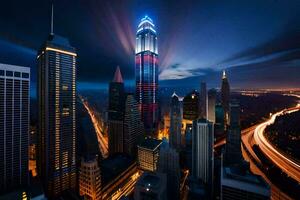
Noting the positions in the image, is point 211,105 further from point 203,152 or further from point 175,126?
point 203,152

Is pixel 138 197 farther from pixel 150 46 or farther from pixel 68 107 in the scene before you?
pixel 150 46

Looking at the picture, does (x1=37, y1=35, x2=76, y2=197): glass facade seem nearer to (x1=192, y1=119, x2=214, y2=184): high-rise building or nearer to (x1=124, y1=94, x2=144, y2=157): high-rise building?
(x1=124, y1=94, x2=144, y2=157): high-rise building

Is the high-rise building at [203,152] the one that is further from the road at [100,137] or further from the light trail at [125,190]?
the road at [100,137]

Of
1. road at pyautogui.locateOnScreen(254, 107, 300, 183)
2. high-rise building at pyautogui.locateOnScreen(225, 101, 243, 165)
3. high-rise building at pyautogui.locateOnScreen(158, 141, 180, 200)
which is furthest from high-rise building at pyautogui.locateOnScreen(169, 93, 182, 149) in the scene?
road at pyautogui.locateOnScreen(254, 107, 300, 183)

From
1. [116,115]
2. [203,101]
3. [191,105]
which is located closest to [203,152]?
[116,115]

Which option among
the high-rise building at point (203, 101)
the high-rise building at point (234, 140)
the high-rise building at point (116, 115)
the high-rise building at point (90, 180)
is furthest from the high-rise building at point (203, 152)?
the high-rise building at point (203, 101)
